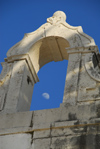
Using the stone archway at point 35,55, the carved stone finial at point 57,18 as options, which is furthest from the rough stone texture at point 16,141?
the carved stone finial at point 57,18

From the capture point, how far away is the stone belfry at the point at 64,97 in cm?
831

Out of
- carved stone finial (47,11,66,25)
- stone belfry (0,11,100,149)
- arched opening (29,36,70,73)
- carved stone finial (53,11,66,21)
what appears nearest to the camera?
stone belfry (0,11,100,149)

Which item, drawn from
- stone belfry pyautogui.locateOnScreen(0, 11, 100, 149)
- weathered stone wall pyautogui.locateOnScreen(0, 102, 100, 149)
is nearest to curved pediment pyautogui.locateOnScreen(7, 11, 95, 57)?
stone belfry pyautogui.locateOnScreen(0, 11, 100, 149)

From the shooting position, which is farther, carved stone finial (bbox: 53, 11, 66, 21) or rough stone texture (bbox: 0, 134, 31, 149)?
carved stone finial (bbox: 53, 11, 66, 21)

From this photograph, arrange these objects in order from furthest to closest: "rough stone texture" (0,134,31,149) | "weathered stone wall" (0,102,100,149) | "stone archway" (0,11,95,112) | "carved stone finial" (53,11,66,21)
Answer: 1. "carved stone finial" (53,11,66,21)
2. "stone archway" (0,11,95,112)
3. "rough stone texture" (0,134,31,149)
4. "weathered stone wall" (0,102,100,149)

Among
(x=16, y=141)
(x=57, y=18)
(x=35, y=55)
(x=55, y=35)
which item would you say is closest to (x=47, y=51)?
(x=35, y=55)

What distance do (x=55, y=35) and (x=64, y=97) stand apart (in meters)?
2.46

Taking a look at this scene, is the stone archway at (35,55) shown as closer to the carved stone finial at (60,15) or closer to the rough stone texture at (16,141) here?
the carved stone finial at (60,15)

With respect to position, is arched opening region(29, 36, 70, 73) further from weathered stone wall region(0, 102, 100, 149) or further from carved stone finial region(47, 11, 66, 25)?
weathered stone wall region(0, 102, 100, 149)

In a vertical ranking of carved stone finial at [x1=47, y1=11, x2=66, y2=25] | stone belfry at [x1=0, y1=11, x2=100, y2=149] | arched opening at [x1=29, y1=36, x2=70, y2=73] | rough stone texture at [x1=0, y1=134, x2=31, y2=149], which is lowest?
rough stone texture at [x1=0, y1=134, x2=31, y2=149]

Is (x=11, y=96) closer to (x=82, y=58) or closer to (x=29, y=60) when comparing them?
(x=29, y=60)

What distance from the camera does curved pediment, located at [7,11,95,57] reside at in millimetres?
10797

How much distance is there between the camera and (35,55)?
11.4 m

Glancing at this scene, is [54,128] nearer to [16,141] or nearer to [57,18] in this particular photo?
[16,141]
